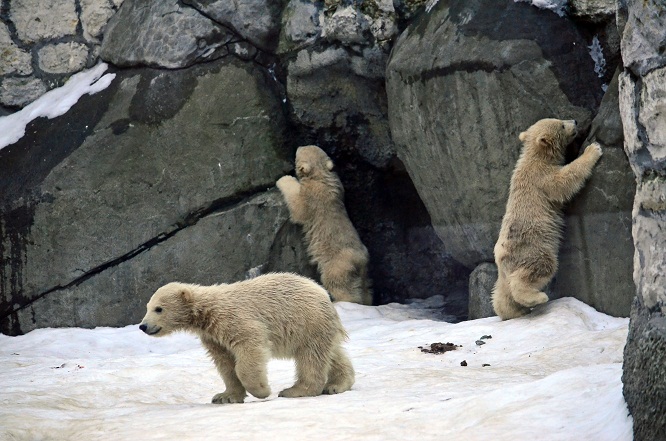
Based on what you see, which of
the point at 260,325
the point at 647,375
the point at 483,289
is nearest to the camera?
the point at 647,375

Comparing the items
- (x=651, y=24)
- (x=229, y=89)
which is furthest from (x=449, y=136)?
(x=651, y=24)

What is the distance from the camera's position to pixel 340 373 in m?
5.65

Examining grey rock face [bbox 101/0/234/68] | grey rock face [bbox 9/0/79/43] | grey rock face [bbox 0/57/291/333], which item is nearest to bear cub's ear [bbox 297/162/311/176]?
grey rock face [bbox 0/57/291/333]

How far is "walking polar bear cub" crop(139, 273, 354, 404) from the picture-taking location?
5367 millimetres

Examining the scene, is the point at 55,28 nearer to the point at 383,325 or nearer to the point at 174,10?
the point at 174,10

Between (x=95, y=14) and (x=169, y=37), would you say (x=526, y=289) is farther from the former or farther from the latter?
(x=95, y=14)

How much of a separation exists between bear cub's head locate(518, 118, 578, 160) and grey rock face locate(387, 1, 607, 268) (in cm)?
21

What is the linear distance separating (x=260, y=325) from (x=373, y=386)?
2.80ft

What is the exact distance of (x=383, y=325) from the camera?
27.7 ft

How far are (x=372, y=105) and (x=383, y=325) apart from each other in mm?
2399

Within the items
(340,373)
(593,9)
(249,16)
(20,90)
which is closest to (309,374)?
(340,373)

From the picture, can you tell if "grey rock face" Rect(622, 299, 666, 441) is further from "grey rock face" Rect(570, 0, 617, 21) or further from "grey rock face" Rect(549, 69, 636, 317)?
"grey rock face" Rect(570, 0, 617, 21)

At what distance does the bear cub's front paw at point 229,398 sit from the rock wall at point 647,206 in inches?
98.8

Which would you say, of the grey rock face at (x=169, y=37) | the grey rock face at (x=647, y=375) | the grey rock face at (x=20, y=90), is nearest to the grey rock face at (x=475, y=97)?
the grey rock face at (x=169, y=37)
